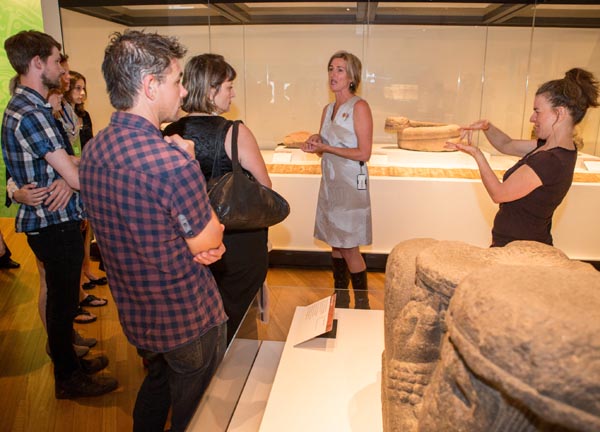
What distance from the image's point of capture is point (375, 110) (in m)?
4.57

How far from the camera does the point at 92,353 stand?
301 centimetres

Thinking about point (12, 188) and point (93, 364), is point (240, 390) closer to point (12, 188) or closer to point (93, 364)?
point (93, 364)

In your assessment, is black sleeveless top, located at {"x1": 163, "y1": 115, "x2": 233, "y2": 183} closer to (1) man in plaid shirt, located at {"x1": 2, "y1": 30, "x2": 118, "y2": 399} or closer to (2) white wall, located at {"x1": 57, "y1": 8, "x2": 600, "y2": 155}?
(1) man in plaid shirt, located at {"x1": 2, "y1": 30, "x2": 118, "y2": 399}

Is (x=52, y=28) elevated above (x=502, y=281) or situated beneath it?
elevated above

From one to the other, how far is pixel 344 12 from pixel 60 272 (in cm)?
331

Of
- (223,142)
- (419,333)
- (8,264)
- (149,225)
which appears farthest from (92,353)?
(419,333)

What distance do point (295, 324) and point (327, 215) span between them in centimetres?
100

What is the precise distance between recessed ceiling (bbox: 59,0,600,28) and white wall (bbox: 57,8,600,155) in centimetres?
6

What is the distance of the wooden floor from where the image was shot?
2.35m

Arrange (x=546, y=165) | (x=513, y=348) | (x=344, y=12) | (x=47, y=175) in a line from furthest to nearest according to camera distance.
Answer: (x=344, y=12) → (x=47, y=175) → (x=546, y=165) → (x=513, y=348)

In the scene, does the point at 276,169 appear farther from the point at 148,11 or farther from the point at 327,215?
the point at 148,11

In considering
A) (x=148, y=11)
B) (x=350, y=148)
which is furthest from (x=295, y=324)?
(x=148, y=11)

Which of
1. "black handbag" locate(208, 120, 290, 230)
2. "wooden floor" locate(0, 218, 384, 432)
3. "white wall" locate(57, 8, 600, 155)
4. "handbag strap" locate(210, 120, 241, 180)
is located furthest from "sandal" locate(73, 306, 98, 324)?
"white wall" locate(57, 8, 600, 155)

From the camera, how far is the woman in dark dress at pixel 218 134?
1.85m
